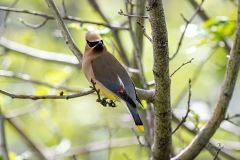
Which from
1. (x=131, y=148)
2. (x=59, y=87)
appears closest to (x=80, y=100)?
(x=131, y=148)

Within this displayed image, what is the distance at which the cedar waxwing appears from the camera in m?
3.54

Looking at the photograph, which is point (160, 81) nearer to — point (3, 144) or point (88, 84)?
point (3, 144)

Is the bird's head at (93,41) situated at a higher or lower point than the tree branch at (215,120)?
higher

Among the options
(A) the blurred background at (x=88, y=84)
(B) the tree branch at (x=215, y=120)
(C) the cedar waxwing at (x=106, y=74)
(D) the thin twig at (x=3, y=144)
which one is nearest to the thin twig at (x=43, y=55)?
(A) the blurred background at (x=88, y=84)

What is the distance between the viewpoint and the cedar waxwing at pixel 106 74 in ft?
11.6

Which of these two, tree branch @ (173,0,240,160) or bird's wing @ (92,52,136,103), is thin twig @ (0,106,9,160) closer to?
bird's wing @ (92,52,136,103)

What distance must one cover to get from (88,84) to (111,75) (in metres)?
3.58

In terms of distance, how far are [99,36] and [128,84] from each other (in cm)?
56

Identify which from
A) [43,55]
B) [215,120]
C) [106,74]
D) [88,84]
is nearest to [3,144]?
[106,74]

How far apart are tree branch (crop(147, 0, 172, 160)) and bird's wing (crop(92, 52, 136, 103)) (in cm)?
45

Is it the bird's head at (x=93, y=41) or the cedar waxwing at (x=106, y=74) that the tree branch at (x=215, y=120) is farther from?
the bird's head at (x=93, y=41)

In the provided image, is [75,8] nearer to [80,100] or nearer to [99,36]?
[80,100]

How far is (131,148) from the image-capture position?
676cm

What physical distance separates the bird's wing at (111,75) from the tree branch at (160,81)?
17.7 inches
